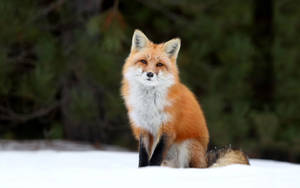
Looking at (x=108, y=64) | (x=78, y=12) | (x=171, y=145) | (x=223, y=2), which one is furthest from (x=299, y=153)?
(x=171, y=145)

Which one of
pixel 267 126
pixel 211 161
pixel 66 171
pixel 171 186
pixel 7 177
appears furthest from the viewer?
pixel 267 126

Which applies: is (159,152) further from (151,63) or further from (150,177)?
(151,63)

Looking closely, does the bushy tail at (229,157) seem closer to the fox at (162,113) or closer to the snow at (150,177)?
the fox at (162,113)

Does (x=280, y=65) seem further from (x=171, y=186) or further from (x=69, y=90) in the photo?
(x=171, y=186)

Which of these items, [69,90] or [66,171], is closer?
[66,171]

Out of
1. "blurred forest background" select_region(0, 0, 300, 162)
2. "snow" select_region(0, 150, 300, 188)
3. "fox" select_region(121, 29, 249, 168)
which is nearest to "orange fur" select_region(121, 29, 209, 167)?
"fox" select_region(121, 29, 249, 168)

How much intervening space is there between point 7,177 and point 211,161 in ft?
6.30

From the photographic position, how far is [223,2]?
30.3 feet

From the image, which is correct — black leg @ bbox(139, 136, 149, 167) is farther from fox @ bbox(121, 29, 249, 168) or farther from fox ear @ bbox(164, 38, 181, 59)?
fox ear @ bbox(164, 38, 181, 59)

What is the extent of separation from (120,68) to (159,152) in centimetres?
386

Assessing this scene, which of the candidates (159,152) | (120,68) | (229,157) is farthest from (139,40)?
(120,68)

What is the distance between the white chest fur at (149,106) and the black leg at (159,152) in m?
0.10

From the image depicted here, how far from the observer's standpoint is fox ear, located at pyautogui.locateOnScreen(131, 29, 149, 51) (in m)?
4.49

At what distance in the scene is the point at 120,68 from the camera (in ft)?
26.1
